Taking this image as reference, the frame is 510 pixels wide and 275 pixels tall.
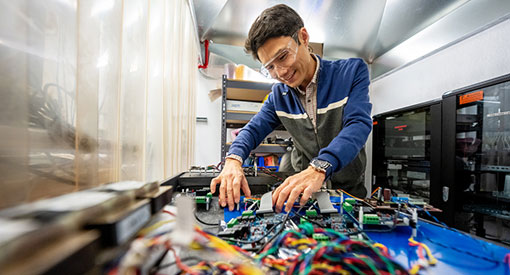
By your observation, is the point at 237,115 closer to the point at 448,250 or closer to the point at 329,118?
the point at 329,118

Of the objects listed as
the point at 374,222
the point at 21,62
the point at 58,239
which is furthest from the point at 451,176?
the point at 21,62

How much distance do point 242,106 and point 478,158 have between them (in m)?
1.71

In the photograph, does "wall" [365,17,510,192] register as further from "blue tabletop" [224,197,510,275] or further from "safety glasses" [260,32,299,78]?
"blue tabletop" [224,197,510,275]

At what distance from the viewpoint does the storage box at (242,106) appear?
1850 mm

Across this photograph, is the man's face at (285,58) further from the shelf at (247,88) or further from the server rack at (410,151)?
the server rack at (410,151)

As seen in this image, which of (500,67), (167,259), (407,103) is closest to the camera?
(167,259)

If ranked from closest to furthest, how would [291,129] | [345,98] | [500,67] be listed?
[345,98] < [291,129] < [500,67]

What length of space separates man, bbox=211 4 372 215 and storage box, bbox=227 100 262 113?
0.56 meters

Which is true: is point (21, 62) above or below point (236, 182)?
above

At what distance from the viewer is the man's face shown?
93 centimetres

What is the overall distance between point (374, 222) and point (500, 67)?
177cm

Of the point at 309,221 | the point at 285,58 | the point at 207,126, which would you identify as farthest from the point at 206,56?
the point at 309,221

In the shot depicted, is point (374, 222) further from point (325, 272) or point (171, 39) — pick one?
point (171, 39)

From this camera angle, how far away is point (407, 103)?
212 centimetres
